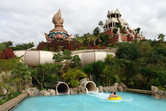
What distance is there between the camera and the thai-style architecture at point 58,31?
2839 cm

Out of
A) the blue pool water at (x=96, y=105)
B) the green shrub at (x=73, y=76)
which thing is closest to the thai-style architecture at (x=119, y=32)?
the green shrub at (x=73, y=76)

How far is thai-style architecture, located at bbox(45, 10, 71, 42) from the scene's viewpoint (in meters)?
28.4

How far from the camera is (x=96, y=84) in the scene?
1505 cm

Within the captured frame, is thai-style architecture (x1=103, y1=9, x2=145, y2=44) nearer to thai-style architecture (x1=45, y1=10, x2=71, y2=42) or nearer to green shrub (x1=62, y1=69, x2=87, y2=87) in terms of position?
thai-style architecture (x1=45, y1=10, x2=71, y2=42)

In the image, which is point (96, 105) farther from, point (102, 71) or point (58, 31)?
point (58, 31)

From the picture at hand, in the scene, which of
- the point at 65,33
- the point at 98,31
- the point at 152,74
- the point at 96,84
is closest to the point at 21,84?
the point at 96,84

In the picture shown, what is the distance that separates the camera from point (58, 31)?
2866 centimetres

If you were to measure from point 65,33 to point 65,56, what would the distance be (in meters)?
13.3

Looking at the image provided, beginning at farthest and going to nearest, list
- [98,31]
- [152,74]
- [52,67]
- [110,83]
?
[98,31]
[110,83]
[52,67]
[152,74]

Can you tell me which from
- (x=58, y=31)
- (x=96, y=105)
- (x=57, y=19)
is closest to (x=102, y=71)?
(x=96, y=105)

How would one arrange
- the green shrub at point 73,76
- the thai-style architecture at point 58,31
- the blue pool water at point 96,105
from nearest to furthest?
the blue pool water at point 96,105 < the green shrub at point 73,76 < the thai-style architecture at point 58,31

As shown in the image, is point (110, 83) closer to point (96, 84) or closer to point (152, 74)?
point (96, 84)

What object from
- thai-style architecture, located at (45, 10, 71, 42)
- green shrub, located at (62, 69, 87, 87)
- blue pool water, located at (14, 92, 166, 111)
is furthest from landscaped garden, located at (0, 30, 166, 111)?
thai-style architecture, located at (45, 10, 71, 42)

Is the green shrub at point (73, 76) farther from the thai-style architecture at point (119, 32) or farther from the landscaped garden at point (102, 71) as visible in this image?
the thai-style architecture at point (119, 32)
